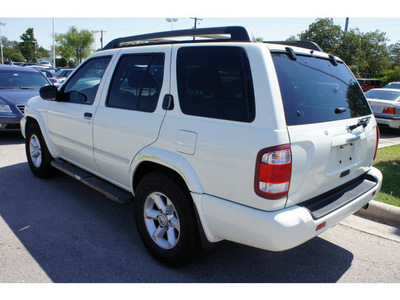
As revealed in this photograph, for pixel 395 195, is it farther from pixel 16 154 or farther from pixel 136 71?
pixel 16 154

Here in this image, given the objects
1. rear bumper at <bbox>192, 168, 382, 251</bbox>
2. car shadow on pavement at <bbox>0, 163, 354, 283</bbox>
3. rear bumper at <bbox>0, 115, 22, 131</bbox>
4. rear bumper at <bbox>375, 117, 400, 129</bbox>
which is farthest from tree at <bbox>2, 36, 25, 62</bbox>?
rear bumper at <bbox>192, 168, 382, 251</bbox>

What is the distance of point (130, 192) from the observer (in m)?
3.51

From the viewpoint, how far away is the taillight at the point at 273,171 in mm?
2180

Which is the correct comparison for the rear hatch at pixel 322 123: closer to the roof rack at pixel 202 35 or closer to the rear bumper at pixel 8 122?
the roof rack at pixel 202 35

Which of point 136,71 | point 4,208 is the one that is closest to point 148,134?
point 136,71

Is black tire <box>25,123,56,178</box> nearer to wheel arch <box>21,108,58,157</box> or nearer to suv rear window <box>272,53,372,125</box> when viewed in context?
wheel arch <box>21,108,58,157</box>

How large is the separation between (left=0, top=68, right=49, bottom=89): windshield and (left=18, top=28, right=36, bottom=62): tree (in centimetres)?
8761

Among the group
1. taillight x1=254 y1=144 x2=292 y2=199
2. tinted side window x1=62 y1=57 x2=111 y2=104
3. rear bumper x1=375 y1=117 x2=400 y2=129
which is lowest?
rear bumper x1=375 y1=117 x2=400 y2=129

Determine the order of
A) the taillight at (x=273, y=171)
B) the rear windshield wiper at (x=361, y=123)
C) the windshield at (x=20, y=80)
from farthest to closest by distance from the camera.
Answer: the windshield at (x=20, y=80) < the rear windshield wiper at (x=361, y=123) < the taillight at (x=273, y=171)

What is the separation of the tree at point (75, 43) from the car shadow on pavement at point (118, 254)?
211 feet

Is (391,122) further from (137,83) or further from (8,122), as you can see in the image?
(8,122)

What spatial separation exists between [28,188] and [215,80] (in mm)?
3632

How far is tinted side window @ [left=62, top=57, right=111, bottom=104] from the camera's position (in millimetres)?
3808

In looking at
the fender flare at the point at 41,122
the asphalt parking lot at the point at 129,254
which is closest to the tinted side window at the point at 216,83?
the asphalt parking lot at the point at 129,254
